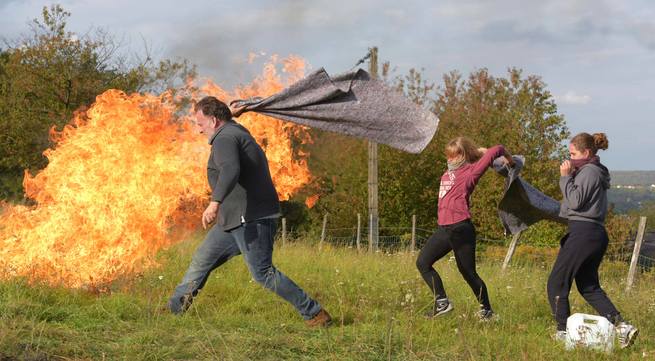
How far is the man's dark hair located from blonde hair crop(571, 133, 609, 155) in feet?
9.61

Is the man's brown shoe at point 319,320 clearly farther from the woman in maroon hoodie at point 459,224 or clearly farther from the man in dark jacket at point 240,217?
the woman in maroon hoodie at point 459,224

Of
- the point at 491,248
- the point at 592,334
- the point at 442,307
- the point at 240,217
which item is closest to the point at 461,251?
the point at 442,307

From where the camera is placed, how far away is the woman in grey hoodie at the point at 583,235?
5617mm

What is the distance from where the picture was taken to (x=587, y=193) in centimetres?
561

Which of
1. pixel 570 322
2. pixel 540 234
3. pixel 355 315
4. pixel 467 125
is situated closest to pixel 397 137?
pixel 355 315

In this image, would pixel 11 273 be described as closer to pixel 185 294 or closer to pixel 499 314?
pixel 185 294

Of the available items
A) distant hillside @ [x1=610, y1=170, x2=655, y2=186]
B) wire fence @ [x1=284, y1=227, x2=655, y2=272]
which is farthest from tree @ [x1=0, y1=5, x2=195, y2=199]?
distant hillside @ [x1=610, y1=170, x2=655, y2=186]

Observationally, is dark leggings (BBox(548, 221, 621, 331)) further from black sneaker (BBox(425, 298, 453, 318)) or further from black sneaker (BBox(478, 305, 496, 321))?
black sneaker (BBox(425, 298, 453, 318))

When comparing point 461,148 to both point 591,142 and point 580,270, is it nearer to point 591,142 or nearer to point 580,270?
point 591,142

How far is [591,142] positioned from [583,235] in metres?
0.79

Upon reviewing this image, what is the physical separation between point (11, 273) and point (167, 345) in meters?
2.68

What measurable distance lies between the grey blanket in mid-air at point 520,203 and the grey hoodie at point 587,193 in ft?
3.07

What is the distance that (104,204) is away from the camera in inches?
267

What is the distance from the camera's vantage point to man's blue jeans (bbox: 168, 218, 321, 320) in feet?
18.5
